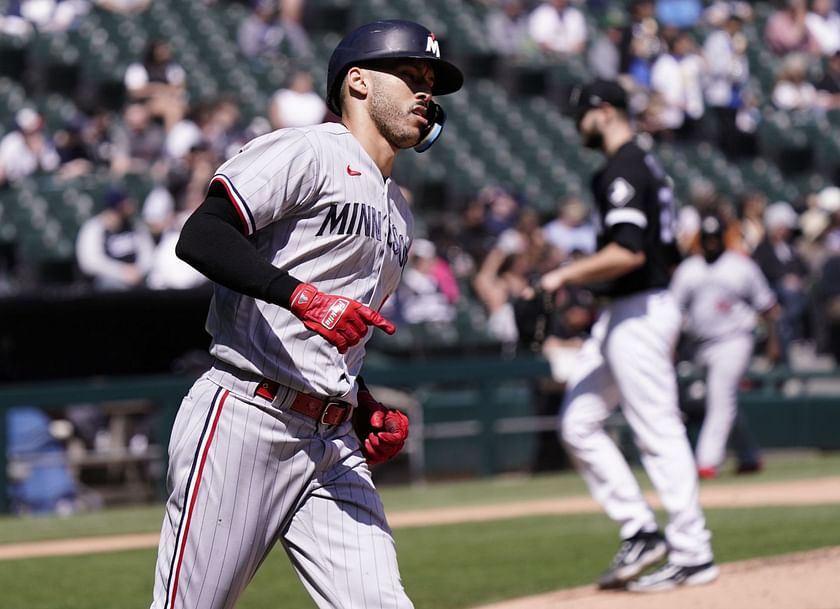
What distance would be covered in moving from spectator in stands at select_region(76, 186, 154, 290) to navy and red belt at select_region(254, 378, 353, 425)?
27.5 ft

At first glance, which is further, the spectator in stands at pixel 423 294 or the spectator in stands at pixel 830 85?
the spectator in stands at pixel 830 85

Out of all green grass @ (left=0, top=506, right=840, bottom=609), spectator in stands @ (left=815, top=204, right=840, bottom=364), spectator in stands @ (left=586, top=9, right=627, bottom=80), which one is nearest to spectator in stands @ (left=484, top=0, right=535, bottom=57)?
spectator in stands @ (left=586, top=9, right=627, bottom=80)

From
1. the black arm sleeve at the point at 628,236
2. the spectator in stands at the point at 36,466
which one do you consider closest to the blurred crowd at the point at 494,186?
the spectator in stands at the point at 36,466

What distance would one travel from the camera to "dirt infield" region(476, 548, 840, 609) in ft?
18.5

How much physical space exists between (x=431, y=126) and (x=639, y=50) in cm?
1485

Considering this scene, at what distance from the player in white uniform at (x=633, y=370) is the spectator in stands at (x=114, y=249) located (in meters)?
6.07

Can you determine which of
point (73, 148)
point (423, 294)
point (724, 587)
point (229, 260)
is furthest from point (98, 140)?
point (229, 260)

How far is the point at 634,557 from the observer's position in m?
6.23

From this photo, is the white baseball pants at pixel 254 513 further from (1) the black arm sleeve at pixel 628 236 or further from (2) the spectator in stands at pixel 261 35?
(2) the spectator in stands at pixel 261 35

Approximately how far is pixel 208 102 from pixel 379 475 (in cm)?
429

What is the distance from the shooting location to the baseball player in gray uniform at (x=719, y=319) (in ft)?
36.7

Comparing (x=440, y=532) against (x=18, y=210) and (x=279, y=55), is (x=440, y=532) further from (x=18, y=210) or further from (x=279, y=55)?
(x=279, y=55)

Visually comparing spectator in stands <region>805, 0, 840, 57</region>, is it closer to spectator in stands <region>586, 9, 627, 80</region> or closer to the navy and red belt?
spectator in stands <region>586, 9, 627, 80</region>

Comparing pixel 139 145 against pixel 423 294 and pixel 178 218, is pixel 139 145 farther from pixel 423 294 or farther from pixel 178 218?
pixel 423 294
